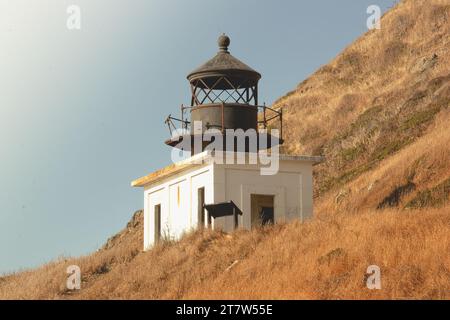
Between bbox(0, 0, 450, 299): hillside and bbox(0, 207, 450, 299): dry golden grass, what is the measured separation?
0.04 m

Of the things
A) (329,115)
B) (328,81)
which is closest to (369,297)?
(329,115)

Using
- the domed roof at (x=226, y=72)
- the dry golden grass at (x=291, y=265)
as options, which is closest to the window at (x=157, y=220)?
the dry golden grass at (x=291, y=265)

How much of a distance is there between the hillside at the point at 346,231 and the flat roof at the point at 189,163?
6.39ft

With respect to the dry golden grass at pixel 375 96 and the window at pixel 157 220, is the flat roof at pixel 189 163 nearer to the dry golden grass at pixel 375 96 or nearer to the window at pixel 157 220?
the window at pixel 157 220

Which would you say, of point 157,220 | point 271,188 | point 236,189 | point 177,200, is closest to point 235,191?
point 236,189

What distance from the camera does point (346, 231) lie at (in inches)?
826

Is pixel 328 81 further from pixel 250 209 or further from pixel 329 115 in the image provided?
pixel 250 209

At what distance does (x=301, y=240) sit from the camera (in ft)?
69.9

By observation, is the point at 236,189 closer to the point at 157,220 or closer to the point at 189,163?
the point at 189,163

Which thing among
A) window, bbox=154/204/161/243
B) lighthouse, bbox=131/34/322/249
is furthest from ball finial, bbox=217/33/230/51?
window, bbox=154/204/161/243

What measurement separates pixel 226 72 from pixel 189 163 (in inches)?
114
